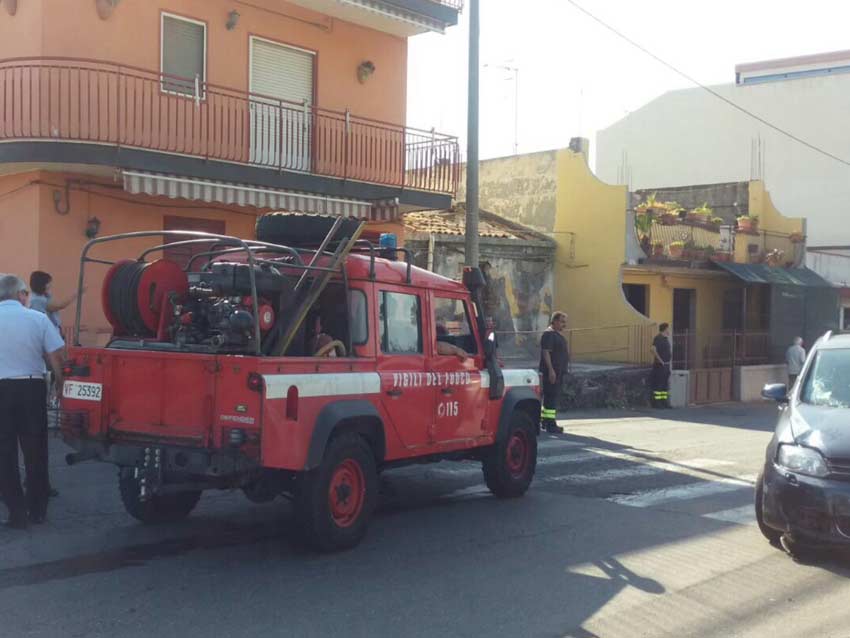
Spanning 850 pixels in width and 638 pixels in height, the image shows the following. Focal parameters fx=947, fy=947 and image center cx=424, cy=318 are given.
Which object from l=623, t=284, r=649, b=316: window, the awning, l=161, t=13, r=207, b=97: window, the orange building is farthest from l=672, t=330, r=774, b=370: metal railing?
l=161, t=13, r=207, b=97: window

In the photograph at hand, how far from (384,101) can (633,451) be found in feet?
30.0

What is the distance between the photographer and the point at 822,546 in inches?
291

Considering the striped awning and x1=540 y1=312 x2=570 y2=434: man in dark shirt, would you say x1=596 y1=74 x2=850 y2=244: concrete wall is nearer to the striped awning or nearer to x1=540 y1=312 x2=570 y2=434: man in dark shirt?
x1=540 y1=312 x2=570 y2=434: man in dark shirt

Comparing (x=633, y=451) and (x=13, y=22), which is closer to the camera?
(x=633, y=451)

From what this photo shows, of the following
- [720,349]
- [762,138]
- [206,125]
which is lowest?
[720,349]

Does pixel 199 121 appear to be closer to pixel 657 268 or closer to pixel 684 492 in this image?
pixel 684 492

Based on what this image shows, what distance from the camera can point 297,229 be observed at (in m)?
8.12

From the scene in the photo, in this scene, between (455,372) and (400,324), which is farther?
(455,372)

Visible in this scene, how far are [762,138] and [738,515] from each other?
109 feet

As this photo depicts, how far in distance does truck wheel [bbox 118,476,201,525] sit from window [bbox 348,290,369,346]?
173cm

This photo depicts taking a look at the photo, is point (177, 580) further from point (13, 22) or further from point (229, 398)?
point (13, 22)

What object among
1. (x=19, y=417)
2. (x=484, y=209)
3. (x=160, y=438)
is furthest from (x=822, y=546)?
(x=484, y=209)

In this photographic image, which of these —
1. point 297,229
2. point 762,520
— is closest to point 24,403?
point 297,229

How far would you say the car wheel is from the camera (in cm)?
733
